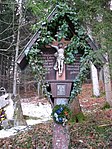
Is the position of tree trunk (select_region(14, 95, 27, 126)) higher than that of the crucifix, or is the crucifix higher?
the crucifix

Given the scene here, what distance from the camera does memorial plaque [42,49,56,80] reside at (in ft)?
12.9

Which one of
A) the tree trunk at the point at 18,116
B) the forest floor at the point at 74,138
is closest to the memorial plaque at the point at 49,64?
the forest floor at the point at 74,138

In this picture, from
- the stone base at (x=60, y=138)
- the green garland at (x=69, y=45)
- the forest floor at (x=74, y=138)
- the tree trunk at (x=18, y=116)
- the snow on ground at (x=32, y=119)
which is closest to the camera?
the stone base at (x=60, y=138)

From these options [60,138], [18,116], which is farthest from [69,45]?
[18,116]

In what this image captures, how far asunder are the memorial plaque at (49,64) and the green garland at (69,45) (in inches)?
3.0

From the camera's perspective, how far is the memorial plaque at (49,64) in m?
3.94

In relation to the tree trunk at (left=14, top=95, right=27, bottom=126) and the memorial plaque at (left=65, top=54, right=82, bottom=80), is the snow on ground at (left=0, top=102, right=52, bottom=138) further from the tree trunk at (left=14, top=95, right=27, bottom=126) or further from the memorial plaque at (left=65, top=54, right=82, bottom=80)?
the memorial plaque at (left=65, top=54, right=82, bottom=80)

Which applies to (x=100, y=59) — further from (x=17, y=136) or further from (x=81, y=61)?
(x=17, y=136)

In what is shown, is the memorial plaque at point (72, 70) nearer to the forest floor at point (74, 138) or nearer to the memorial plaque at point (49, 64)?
the memorial plaque at point (49, 64)

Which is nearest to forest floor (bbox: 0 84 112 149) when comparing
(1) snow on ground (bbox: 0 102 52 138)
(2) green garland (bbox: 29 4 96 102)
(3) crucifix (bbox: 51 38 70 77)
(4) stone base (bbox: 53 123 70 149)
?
(1) snow on ground (bbox: 0 102 52 138)

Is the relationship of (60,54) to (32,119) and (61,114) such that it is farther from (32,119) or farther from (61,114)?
(32,119)

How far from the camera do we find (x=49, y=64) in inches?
156

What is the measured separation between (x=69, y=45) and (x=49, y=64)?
484 mm

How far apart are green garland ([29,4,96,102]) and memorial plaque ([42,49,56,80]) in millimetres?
76
